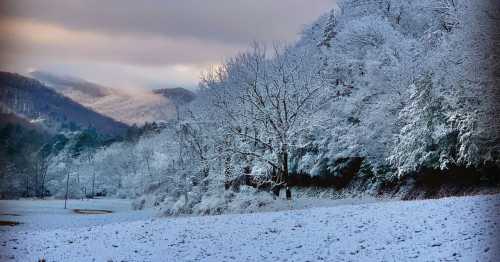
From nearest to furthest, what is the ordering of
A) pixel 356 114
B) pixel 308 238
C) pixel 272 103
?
1. pixel 308 238
2. pixel 272 103
3. pixel 356 114

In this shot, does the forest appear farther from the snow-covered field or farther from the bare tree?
the snow-covered field

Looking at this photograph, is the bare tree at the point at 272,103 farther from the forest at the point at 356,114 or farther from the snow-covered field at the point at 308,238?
the snow-covered field at the point at 308,238

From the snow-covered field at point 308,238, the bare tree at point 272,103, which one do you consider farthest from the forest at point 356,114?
the snow-covered field at point 308,238

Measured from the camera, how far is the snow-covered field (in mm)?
15180

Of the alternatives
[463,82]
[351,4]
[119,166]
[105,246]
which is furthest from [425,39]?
[119,166]

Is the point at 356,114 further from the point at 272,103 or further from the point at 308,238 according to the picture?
the point at 308,238

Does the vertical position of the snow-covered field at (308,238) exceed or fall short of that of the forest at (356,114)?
it falls short

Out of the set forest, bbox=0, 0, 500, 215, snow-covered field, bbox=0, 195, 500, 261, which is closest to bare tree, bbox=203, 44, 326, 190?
forest, bbox=0, 0, 500, 215

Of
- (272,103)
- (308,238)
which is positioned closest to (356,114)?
(272,103)

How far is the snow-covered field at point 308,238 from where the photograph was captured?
1518 cm

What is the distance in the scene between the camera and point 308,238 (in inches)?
719

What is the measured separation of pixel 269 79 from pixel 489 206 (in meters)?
17.9

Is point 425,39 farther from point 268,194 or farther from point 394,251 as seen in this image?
point 394,251

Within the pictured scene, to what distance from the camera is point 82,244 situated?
2194 centimetres
